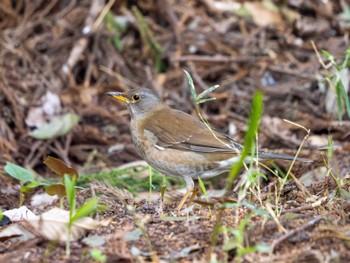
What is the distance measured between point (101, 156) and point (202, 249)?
4.38 meters

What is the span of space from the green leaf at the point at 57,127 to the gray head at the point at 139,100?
1.37 m

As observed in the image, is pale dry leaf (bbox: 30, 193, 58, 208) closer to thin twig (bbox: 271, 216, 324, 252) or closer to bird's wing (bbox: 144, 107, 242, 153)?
bird's wing (bbox: 144, 107, 242, 153)

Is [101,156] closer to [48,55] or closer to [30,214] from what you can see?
[48,55]

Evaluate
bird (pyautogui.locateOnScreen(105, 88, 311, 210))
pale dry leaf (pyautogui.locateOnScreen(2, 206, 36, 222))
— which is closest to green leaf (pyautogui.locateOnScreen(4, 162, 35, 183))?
pale dry leaf (pyautogui.locateOnScreen(2, 206, 36, 222))

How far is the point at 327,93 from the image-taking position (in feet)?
28.3

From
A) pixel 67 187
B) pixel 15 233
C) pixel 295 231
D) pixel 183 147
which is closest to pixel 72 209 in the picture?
pixel 67 187

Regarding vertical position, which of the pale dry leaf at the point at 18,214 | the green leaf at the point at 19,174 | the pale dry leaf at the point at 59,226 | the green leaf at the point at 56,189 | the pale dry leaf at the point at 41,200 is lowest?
the pale dry leaf at the point at 41,200

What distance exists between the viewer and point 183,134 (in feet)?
20.9

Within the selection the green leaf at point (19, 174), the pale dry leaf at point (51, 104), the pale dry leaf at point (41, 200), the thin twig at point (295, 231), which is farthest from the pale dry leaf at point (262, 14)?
the thin twig at point (295, 231)

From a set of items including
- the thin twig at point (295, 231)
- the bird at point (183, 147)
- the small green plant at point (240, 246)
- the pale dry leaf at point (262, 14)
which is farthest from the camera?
the pale dry leaf at point (262, 14)

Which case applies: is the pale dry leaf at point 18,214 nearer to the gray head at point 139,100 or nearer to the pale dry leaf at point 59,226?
the pale dry leaf at point 59,226

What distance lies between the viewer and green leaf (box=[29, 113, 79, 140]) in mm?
8047

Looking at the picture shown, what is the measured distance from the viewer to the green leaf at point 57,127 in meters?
8.05

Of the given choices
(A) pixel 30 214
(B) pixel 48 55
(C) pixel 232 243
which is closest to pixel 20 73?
(B) pixel 48 55
